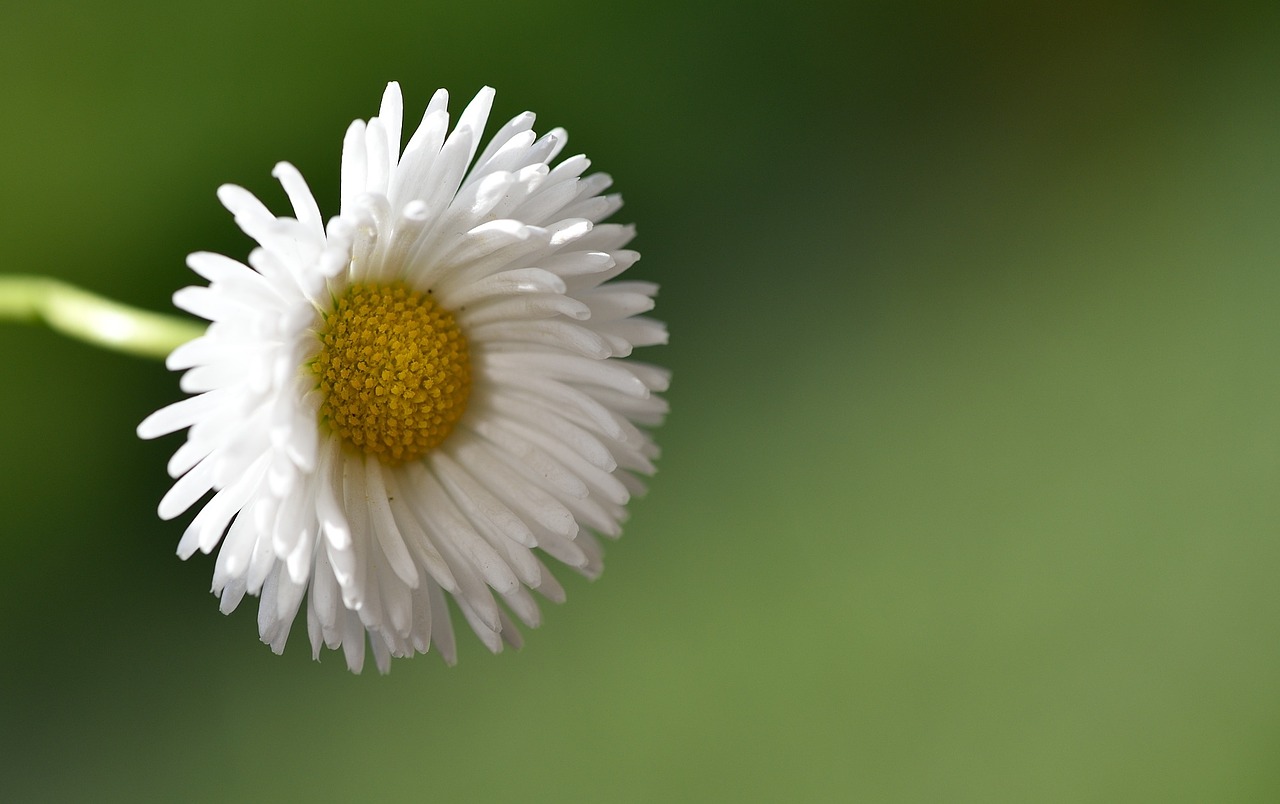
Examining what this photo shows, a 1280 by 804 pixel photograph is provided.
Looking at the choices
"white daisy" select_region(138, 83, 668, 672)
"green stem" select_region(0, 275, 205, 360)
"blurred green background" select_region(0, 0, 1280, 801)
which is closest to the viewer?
"white daisy" select_region(138, 83, 668, 672)

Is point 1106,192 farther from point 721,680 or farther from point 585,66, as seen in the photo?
point 721,680

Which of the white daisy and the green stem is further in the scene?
the green stem

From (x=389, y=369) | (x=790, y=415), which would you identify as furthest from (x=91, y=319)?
(x=790, y=415)

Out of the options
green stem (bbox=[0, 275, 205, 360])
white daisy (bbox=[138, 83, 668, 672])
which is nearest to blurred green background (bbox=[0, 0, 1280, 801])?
green stem (bbox=[0, 275, 205, 360])

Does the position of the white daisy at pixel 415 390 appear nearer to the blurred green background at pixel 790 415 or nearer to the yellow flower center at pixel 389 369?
the yellow flower center at pixel 389 369

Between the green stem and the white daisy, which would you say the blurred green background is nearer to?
the green stem

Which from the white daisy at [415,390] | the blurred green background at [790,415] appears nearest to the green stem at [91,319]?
the white daisy at [415,390]
